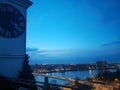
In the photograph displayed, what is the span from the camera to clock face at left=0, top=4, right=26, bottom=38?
7.77 m

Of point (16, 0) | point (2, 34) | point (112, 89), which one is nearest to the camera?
point (112, 89)

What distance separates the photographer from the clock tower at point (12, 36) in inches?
305

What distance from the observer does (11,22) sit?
26.4 ft

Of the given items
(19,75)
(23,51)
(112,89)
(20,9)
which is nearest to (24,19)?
(20,9)

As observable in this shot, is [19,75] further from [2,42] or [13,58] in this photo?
[2,42]

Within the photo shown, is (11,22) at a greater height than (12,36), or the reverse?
(11,22)

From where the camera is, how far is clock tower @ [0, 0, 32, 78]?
25.4 ft

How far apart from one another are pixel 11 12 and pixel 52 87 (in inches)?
152

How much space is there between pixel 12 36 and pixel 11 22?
1.68ft

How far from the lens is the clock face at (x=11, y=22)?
25.5 ft

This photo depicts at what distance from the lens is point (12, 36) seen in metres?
8.03

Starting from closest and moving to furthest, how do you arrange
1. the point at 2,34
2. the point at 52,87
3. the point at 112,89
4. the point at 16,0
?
the point at 112,89, the point at 52,87, the point at 2,34, the point at 16,0

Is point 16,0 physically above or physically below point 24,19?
above

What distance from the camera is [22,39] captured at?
841 cm
